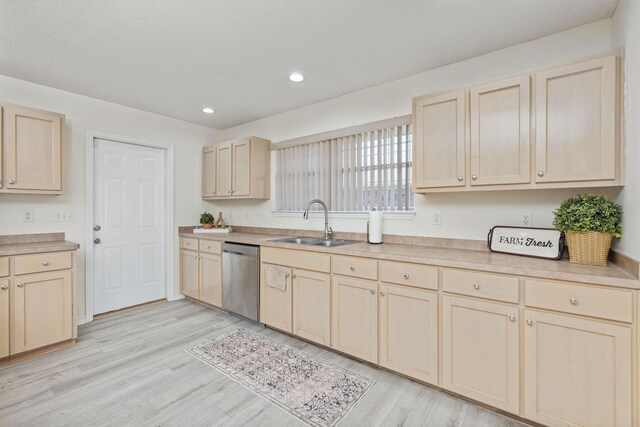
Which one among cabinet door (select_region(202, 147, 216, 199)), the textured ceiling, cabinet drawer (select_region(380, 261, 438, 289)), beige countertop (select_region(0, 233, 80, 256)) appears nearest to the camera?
the textured ceiling

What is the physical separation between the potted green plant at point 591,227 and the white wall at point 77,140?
417 centimetres

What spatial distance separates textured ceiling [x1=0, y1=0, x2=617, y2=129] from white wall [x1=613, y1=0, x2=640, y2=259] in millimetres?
342

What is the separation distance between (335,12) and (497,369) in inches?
94.7

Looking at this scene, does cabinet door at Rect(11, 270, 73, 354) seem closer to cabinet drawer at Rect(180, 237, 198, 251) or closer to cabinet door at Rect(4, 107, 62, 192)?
cabinet door at Rect(4, 107, 62, 192)

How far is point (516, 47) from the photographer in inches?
87.3

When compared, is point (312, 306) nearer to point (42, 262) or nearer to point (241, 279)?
point (241, 279)

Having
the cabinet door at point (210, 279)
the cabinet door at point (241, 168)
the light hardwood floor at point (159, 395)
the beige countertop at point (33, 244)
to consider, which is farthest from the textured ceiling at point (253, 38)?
the light hardwood floor at point (159, 395)

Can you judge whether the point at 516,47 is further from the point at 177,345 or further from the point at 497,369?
the point at 177,345

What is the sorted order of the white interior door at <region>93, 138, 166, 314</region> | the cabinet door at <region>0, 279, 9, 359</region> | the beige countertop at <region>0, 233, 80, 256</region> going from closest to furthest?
the cabinet door at <region>0, 279, 9, 359</region>
the beige countertop at <region>0, 233, 80, 256</region>
the white interior door at <region>93, 138, 166, 314</region>

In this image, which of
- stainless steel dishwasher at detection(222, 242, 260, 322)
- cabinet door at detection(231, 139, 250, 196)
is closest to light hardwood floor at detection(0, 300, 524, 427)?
stainless steel dishwasher at detection(222, 242, 260, 322)

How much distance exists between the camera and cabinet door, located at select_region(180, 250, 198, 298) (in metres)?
3.75

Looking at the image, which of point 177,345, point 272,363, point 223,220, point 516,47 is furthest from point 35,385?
point 516,47

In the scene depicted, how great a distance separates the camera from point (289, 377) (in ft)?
7.06

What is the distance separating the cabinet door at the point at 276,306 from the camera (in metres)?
2.76
